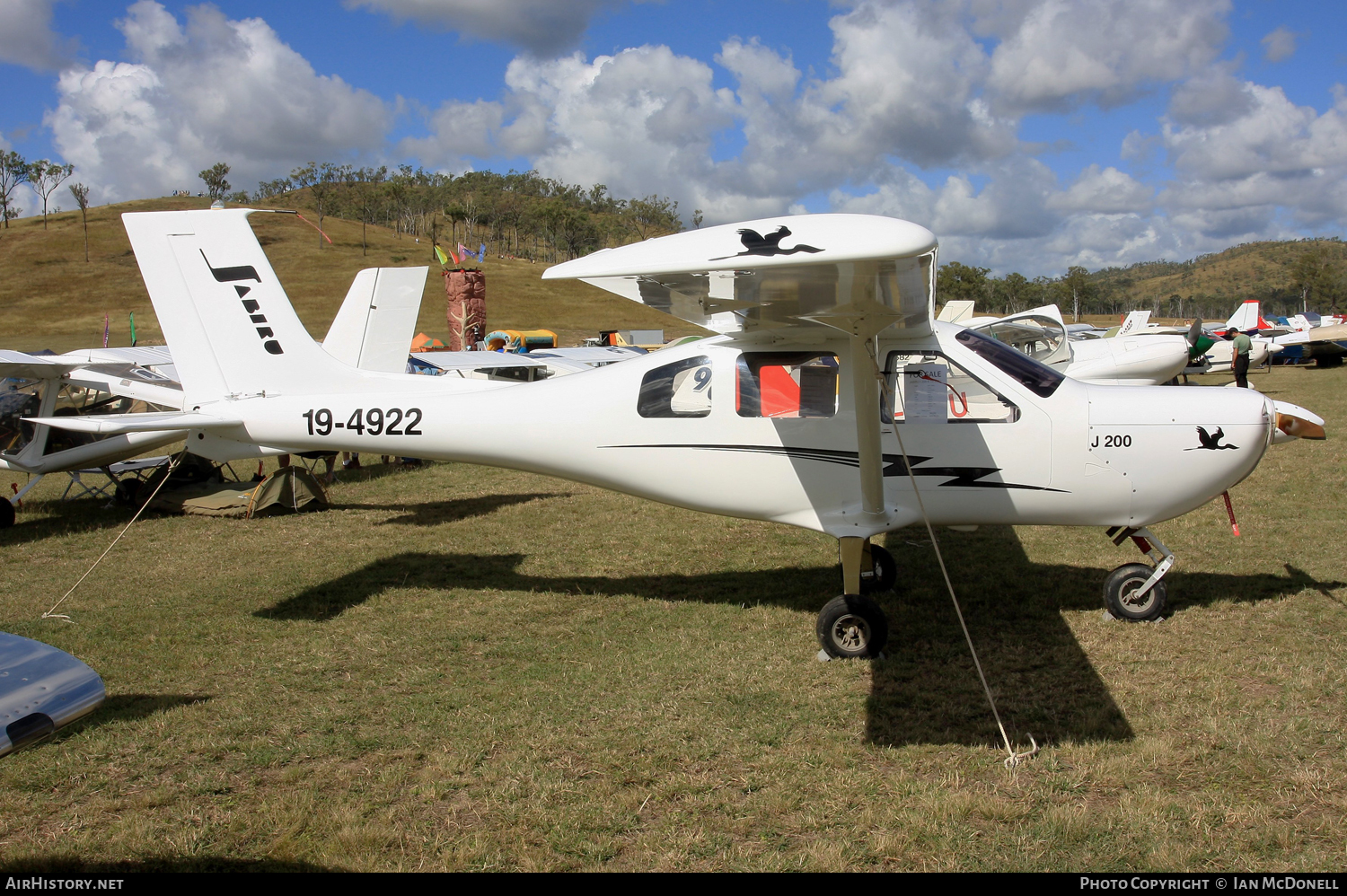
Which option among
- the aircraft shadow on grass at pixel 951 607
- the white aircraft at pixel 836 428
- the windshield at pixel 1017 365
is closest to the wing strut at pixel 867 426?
the white aircraft at pixel 836 428

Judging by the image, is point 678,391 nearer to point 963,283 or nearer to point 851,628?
point 851,628

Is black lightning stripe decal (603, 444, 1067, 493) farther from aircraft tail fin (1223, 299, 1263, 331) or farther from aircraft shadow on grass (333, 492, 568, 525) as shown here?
aircraft tail fin (1223, 299, 1263, 331)

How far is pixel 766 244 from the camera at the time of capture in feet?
10.3

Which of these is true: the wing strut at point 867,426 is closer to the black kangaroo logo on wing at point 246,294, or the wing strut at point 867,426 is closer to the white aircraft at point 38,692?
the white aircraft at point 38,692

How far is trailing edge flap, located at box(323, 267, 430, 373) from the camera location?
11.2 meters

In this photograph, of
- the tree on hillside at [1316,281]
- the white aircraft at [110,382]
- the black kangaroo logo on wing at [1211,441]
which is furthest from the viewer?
the tree on hillside at [1316,281]

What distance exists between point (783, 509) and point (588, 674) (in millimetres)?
1833

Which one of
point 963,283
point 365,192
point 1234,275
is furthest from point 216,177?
point 1234,275

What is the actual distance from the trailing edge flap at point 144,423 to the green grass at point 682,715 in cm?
149

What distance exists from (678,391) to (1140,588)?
3521mm

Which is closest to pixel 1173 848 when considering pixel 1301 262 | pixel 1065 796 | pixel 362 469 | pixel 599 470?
pixel 1065 796

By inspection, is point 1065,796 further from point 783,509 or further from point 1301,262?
point 1301,262

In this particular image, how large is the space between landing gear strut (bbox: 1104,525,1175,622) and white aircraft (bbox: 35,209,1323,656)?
1 cm

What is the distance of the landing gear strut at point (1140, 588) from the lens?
222 inches
